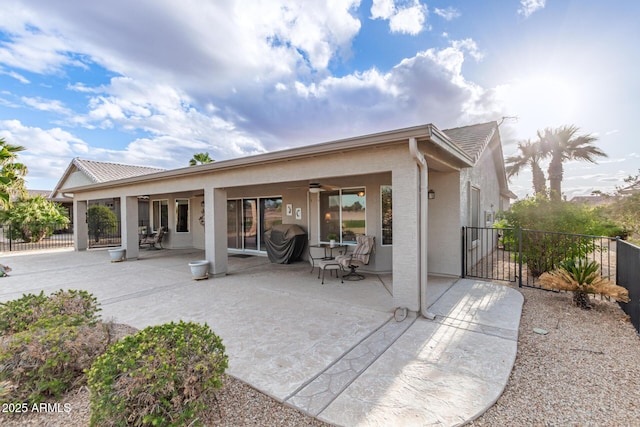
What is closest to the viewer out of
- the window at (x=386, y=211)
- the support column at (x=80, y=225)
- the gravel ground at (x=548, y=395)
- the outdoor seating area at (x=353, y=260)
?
the gravel ground at (x=548, y=395)

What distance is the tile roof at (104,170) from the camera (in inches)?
646

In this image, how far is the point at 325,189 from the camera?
28.6 feet

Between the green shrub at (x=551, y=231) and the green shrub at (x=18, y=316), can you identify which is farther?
the green shrub at (x=551, y=231)

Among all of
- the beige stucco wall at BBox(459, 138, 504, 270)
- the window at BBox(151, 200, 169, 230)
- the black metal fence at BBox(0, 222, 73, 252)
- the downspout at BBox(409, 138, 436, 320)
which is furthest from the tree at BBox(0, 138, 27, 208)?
the beige stucco wall at BBox(459, 138, 504, 270)

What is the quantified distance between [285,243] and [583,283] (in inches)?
277

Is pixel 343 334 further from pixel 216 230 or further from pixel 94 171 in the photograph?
pixel 94 171

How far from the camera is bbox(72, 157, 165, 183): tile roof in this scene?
646 inches

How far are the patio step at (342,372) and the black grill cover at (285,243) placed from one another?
5317 mm

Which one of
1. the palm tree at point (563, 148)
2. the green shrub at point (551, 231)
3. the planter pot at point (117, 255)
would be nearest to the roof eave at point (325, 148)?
the green shrub at point (551, 231)

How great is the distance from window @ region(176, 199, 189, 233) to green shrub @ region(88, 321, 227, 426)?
472 inches

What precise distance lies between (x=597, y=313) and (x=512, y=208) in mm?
3453

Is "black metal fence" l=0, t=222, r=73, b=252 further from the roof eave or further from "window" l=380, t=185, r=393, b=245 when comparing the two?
"window" l=380, t=185, r=393, b=245

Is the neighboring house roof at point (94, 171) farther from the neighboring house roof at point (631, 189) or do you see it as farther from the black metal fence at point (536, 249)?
the neighboring house roof at point (631, 189)

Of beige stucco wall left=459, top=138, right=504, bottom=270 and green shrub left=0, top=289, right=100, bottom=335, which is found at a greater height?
beige stucco wall left=459, top=138, right=504, bottom=270
